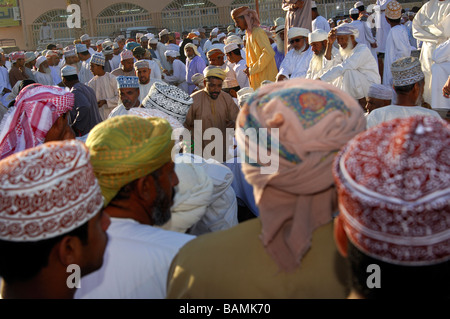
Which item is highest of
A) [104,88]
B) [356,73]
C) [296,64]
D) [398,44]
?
[398,44]

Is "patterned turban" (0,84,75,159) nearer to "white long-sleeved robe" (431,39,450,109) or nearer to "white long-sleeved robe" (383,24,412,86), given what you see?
"white long-sleeved robe" (431,39,450,109)

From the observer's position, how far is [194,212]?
2.49 m

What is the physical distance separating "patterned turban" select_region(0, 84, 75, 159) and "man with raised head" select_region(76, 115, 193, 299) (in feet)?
4.75

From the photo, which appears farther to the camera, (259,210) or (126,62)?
(126,62)

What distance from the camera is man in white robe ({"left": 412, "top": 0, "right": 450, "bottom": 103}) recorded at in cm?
657

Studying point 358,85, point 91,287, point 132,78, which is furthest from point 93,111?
point 91,287

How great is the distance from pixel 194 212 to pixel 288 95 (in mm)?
1188

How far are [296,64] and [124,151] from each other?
5.60m

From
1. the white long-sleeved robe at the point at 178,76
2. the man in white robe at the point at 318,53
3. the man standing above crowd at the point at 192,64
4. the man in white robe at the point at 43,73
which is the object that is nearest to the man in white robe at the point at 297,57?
the man in white robe at the point at 318,53

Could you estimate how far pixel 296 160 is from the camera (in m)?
1.40

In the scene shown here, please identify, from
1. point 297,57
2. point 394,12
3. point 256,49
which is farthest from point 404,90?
point 394,12

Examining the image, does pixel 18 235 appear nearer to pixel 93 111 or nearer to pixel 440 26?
pixel 93 111

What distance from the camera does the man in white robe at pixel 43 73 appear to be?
12438 millimetres

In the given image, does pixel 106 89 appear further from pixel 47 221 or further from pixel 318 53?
pixel 47 221
